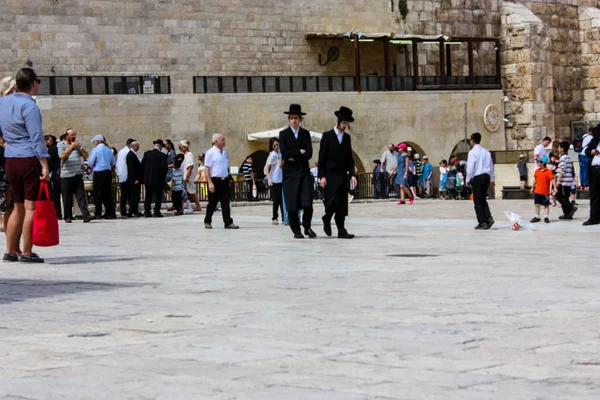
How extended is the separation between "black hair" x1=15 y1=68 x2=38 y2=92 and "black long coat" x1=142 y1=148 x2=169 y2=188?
44.6 ft

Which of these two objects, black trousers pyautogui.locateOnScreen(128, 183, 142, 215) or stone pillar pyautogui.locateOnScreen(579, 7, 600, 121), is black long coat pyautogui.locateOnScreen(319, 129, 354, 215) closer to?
black trousers pyautogui.locateOnScreen(128, 183, 142, 215)

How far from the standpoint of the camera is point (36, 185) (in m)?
11.0

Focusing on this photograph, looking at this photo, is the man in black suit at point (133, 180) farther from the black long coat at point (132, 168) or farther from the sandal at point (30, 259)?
the sandal at point (30, 259)

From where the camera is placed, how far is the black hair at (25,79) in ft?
36.2

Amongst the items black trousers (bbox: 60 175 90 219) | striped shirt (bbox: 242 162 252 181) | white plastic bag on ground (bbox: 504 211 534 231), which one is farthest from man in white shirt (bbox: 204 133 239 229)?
striped shirt (bbox: 242 162 252 181)

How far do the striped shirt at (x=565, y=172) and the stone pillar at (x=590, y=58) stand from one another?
99.8 ft

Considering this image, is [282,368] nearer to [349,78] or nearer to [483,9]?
[349,78]

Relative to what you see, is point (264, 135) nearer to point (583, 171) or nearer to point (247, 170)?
point (247, 170)

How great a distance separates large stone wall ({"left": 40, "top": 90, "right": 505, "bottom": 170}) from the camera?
34.2 m

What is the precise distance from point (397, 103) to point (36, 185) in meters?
30.8

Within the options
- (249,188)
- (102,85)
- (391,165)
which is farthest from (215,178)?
(102,85)

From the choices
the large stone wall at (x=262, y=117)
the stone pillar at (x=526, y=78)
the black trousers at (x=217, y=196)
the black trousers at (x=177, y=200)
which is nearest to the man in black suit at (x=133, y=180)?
the black trousers at (x=177, y=200)

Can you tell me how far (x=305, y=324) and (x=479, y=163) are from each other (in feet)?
38.0

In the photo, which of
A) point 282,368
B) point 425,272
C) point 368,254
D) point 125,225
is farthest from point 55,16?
point 282,368
